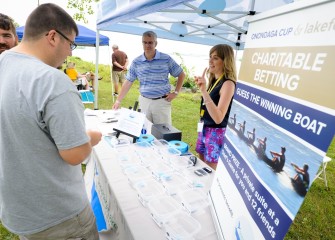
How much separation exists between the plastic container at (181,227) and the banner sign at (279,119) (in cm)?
12

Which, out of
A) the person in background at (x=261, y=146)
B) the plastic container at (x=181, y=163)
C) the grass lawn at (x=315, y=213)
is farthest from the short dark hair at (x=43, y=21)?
the grass lawn at (x=315, y=213)

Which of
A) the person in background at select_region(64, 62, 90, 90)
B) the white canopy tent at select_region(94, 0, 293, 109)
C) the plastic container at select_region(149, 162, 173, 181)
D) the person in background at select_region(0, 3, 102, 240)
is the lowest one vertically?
the person in background at select_region(64, 62, 90, 90)

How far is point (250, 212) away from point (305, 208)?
8.07 ft

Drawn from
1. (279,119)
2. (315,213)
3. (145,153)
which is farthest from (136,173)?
(315,213)

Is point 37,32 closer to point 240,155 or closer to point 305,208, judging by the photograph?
point 240,155

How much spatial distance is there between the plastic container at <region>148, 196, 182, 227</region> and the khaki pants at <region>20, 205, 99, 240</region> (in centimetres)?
30

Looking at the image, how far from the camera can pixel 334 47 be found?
525 millimetres

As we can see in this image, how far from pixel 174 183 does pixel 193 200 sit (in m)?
0.18

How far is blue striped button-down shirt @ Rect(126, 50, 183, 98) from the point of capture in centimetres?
292

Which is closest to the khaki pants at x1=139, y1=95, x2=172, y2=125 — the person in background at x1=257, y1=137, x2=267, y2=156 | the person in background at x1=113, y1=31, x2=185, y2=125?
the person in background at x1=113, y1=31, x2=185, y2=125

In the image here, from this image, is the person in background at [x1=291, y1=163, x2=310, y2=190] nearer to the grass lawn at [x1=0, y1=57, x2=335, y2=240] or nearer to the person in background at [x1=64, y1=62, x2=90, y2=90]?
the grass lawn at [x1=0, y1=57, x2=335, y2=240]

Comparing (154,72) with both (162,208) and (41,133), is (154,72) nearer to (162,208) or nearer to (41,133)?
(162,208)

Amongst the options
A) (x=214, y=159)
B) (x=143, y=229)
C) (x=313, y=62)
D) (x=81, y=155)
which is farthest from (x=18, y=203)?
(x=214, y=159)

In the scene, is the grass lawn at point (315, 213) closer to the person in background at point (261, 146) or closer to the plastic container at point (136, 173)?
the plastic container at point (136, 173)
